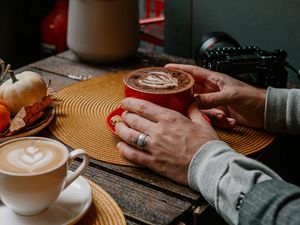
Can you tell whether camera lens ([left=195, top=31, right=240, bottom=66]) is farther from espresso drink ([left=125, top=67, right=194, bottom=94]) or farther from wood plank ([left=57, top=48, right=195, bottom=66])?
espresso drink ([left=125, top=67, right=194, bottom=94])

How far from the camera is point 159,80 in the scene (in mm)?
1042

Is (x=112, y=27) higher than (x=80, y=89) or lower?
higher

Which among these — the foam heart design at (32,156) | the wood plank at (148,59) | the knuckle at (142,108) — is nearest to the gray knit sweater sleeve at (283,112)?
the knuckle at (142,108)

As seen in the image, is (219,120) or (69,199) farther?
(219,120)

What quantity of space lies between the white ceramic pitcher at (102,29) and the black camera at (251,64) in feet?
0.94

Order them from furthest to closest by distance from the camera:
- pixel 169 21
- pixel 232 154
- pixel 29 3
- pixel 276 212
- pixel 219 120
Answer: pixel 29 3, pixel 169 21, pixel 219 120, pixel 232 154, pixel 276 212

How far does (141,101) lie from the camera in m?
1.00

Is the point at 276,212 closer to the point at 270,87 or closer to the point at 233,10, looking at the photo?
the point at 270,87

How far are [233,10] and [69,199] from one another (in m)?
0.88

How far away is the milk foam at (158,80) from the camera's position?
1.02 metres

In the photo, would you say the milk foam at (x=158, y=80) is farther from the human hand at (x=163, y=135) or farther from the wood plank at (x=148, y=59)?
the wood plank at (x=148, y=59)

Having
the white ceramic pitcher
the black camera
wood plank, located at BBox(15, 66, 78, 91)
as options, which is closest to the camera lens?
the black camera

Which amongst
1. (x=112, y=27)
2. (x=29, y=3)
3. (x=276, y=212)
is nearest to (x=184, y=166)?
(x=276, y=212)

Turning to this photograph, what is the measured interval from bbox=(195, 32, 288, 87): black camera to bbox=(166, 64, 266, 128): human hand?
5 cm
